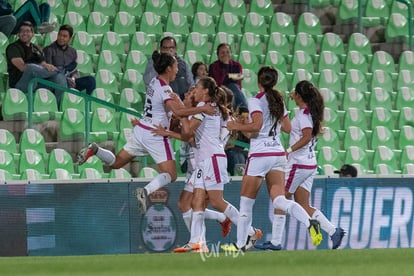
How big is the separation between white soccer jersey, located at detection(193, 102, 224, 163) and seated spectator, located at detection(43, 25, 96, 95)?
4.11 meters

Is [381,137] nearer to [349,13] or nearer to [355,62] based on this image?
[355,62]

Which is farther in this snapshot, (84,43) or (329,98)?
(329,98)

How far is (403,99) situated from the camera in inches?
923

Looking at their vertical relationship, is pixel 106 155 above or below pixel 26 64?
below

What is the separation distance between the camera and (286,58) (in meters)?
23.0

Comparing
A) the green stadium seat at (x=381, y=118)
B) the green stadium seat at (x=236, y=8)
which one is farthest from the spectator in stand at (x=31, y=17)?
the green stadium seat at (x=381, y=118)

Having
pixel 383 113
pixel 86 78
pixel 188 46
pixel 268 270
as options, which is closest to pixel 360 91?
pixel 383 113

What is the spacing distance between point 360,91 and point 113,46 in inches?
164

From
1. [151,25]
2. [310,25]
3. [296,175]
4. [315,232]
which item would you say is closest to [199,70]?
[151,25]

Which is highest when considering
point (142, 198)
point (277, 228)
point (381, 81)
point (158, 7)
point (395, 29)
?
point (158, 7)

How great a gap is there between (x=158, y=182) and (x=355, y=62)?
28.4 feet

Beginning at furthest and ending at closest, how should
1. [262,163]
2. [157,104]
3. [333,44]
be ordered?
[333,44], [157,104], [262,163]

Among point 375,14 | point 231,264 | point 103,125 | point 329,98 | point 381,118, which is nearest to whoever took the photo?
point 231,264

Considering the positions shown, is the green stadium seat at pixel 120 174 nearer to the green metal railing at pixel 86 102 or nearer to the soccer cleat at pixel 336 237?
the green metal railing at pixel 86 102
